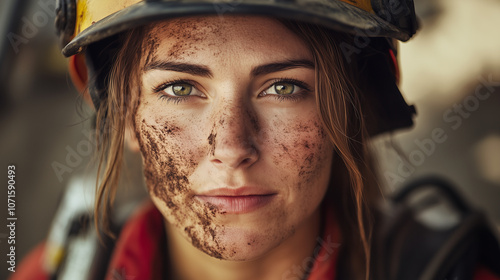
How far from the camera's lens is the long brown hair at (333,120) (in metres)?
1.00

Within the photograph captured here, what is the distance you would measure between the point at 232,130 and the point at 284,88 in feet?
0.57

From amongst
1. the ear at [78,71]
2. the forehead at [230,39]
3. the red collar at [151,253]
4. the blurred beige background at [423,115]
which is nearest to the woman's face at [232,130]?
the forehead at [230,39]

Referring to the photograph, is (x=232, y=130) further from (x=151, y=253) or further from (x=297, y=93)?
(x=151, y=253)

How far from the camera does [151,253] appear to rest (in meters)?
1.27

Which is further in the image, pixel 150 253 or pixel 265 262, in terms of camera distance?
pixel 150 253

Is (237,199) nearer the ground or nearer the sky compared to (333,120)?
nearer the ground

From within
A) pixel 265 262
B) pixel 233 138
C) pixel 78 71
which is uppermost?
pixel 78 71

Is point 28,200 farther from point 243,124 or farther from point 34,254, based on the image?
point 243,124

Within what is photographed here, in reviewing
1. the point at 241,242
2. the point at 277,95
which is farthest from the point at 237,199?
the point at 277,95

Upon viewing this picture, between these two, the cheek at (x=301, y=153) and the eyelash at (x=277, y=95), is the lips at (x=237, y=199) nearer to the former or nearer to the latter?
the cheek at (x=301, y=153)

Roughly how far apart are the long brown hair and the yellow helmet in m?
0.07

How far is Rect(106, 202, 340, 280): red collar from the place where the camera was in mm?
1180

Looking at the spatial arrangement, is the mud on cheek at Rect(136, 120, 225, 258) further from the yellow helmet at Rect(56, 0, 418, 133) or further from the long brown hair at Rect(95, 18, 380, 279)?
the yellow helmet at Rect(56, 0, 418, 133)

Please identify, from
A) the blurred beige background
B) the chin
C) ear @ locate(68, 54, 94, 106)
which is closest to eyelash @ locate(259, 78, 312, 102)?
the chin
